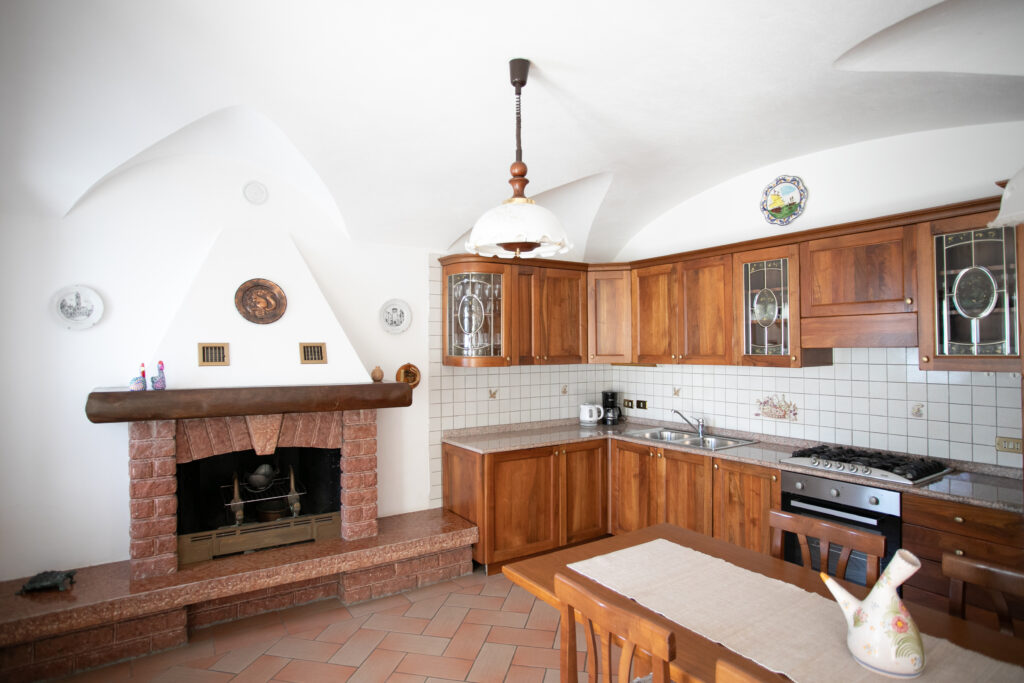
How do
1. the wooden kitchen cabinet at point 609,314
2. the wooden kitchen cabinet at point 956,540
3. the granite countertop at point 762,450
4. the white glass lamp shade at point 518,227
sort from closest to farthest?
the white glass lamp shade at point 518,227 → the wooden kitchen cabinet at point 956,540 → the granite countertop at point 762,450 → the wooden kitchen cabinet at point 609,314

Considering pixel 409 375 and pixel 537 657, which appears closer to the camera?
pixel 537 657

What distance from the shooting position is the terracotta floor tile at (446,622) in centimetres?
273

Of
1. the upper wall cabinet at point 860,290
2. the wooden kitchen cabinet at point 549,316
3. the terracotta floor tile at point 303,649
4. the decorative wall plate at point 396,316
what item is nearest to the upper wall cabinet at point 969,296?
the upper wall cabinet at point 860,290

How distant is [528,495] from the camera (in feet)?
11.7

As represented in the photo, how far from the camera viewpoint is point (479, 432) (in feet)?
13.1

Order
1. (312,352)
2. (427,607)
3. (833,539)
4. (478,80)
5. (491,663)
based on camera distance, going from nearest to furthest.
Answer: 1. (833,539)
2. (478,80)
3. (491,663)
4. (427,607)
5. (312,352)

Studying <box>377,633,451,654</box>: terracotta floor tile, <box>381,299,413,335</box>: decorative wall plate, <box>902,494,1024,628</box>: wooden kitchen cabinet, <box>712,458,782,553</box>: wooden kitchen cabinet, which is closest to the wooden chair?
<box>902,494,1024,628</box>: wooden kitchen cabinet

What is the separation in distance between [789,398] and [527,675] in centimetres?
233

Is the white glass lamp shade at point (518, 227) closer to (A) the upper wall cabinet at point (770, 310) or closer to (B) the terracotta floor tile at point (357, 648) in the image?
(A) the upper wall cabinet at point (770, 310)

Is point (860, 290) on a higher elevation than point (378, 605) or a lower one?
higher

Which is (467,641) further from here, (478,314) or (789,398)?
(789,398)

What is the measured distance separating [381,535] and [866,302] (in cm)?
299

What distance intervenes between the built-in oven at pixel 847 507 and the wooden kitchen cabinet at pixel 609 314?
4.85ft

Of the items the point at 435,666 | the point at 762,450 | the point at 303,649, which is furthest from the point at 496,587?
the point at 762,450
